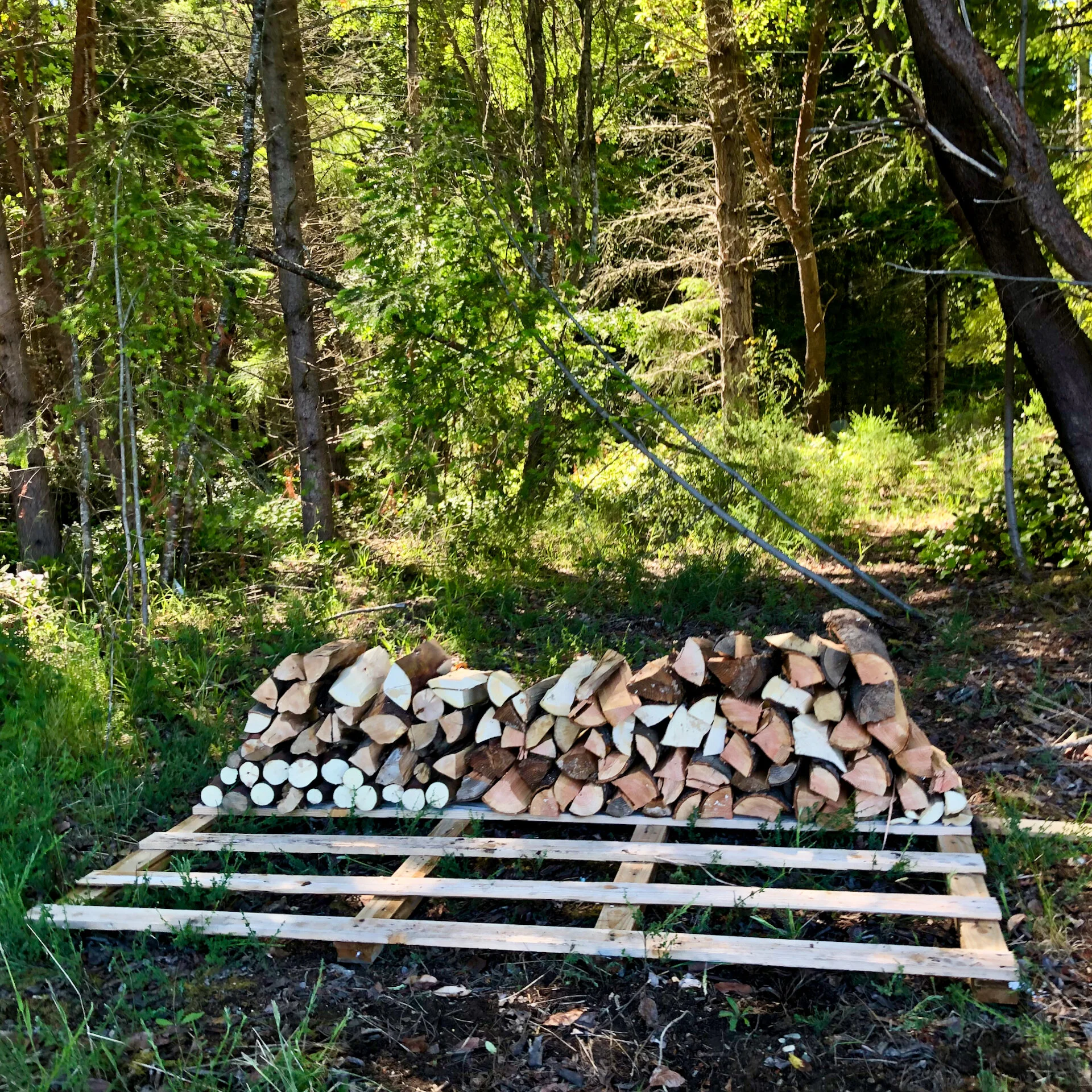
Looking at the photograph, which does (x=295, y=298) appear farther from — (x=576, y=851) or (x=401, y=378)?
(x=576, y=851)

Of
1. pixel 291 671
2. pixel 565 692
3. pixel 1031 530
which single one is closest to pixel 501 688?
pixel 565 692

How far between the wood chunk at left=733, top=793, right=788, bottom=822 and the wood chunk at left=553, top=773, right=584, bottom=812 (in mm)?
623

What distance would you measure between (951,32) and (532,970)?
4.70m

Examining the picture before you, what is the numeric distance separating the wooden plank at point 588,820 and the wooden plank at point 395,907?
15cm

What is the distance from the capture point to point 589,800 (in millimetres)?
3816

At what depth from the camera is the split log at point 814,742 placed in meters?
3.59

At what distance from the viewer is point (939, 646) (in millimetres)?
5266

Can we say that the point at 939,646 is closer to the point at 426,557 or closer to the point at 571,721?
Answer: the point at 571,721

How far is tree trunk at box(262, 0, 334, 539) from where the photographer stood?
6.97m

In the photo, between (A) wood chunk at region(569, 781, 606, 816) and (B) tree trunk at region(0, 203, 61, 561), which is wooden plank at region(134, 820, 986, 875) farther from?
(B) tree trunk at region(0, 203, 61, 561)

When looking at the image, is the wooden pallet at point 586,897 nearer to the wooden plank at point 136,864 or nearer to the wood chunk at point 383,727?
the wooden plank at point 136,864

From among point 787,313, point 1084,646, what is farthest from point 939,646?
point 787,313

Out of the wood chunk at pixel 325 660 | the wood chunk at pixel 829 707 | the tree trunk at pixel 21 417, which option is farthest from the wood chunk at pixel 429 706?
the tree trunk at pixel 21 417

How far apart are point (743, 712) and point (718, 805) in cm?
38
